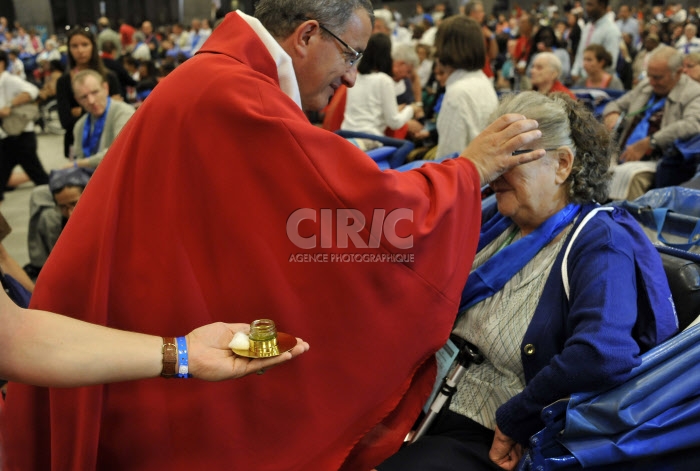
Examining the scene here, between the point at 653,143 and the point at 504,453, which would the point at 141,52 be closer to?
the point at 653,143

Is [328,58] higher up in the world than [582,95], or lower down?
higher up

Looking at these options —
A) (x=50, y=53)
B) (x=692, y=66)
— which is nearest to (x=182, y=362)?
(x=692, y=66)

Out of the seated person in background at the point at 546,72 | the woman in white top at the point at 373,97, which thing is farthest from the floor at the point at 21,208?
the seated person in background at the point at 546,72

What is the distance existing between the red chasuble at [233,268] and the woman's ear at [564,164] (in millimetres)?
402

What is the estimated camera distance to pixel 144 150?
1586 millimetres

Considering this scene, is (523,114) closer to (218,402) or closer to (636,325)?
(636,325)

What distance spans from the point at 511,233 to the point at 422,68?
6690 mm

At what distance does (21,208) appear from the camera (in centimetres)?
665

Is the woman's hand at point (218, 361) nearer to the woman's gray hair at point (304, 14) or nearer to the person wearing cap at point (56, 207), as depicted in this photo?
the woman's gray hair at point (304, 14)

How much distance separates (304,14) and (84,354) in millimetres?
1038

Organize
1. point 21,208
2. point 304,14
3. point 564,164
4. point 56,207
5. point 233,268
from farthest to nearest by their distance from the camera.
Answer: point 21,208, point 56,207, point 564,164, point 304,14, point 233,268

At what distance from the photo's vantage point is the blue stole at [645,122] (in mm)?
4926

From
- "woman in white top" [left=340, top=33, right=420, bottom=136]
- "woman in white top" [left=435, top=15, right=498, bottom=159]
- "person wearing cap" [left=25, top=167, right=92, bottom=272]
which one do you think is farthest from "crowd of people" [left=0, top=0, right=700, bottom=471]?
"woman in white top" [left=340, top=33, right=420, bottom=136]

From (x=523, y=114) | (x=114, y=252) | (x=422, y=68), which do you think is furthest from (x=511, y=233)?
(x=422, y=68)
